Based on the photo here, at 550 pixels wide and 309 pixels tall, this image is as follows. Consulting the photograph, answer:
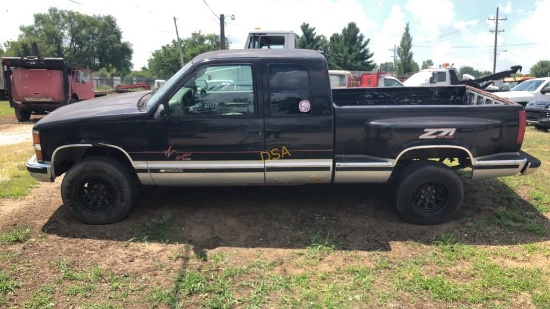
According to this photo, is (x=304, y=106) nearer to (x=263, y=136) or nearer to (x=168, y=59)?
(x=263, y=136)

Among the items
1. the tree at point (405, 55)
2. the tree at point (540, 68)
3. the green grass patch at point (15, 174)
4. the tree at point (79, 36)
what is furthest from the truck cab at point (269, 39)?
the tree at point (540, 68)

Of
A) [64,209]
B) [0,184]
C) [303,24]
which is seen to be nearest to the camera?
[64,209]

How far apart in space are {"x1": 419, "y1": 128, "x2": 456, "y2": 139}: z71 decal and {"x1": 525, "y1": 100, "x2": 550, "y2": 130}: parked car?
31.1 feet

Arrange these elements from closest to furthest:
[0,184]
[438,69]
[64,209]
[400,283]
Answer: [400,283], [64,209], [0,184], [438,69]

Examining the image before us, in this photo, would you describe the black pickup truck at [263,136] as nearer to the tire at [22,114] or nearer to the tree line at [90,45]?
the tire at [22,114]

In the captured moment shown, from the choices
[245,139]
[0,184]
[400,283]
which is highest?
[245,139]

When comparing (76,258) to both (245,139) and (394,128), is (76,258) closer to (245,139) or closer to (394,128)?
(245,139)

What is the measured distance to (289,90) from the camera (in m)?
4.39

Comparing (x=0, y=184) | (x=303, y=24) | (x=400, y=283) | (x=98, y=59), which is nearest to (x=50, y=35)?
(x=98, y=59)

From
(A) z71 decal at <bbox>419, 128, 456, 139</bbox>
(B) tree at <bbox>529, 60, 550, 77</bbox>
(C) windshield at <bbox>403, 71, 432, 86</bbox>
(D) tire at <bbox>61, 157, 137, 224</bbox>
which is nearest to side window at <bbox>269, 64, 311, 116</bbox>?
(A) z71 decal at <bbox>419, 128, 456, 139</bbox>

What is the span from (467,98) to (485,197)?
145cm

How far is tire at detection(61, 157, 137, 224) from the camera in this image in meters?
4.44

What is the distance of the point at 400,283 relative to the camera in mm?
3488

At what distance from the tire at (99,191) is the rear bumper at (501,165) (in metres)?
3.83
